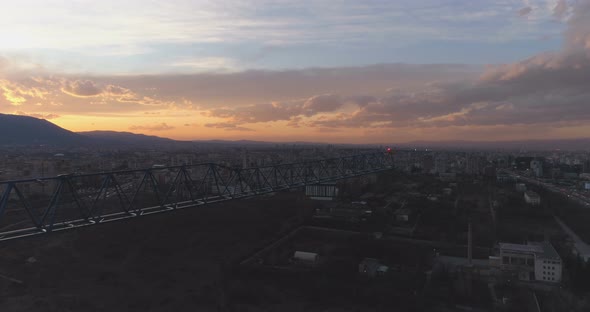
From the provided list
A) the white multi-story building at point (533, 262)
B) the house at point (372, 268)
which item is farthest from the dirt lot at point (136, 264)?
the white multi-story building at point (533, 262)

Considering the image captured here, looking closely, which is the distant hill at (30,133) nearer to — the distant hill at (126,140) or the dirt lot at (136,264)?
the distant hill at (126,140)

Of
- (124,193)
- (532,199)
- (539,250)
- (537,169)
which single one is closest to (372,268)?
(539,250)

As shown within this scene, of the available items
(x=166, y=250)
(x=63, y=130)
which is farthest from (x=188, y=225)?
(x=63, y=130)

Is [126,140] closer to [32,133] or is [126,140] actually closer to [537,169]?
[32,133]

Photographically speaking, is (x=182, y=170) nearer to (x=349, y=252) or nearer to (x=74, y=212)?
(x=349, y=252)

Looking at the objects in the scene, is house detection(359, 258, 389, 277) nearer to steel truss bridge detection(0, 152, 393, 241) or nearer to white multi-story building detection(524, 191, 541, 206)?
steel truss bridge detection(0, 152, 393, 241)

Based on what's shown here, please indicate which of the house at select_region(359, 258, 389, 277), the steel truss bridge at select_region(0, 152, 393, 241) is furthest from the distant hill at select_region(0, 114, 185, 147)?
the house at select_region(359, 258, 389, 277)
